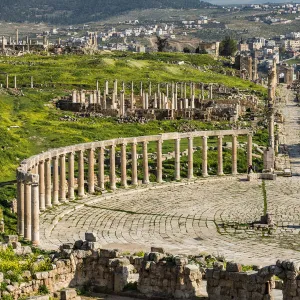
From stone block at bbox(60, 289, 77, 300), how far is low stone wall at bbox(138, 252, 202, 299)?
72.6 inches

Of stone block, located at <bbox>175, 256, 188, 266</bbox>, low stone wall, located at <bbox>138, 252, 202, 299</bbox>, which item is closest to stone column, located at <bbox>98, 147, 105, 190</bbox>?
low stone wall, located at <bbox>138, 252, 202, 299</bbox>

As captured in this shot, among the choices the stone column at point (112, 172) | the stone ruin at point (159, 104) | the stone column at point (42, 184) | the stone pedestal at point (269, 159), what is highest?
the stone column at point (42, 184)

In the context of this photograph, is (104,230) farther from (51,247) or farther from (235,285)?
(235,285)

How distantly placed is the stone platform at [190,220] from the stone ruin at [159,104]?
36489 millimetres

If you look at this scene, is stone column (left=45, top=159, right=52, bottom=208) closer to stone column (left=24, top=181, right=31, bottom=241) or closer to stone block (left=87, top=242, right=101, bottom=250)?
stone column (left=24, top=181, right=31, bottom=241)

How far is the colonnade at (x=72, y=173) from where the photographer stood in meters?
46.2

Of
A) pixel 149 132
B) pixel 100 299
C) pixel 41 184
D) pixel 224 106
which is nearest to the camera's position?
pixel 100 299

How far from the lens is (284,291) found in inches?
1094

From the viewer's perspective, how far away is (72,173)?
194 ft

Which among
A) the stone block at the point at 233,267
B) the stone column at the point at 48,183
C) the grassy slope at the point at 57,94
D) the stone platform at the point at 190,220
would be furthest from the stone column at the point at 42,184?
the stone block at the point at 233,267

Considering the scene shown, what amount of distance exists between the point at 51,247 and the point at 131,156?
910 inches

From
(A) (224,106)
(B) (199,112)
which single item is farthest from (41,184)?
(A) (224,106)

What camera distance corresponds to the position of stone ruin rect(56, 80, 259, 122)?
103 m

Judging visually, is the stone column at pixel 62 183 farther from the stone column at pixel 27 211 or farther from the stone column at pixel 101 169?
the stone column at pixel 27 211
